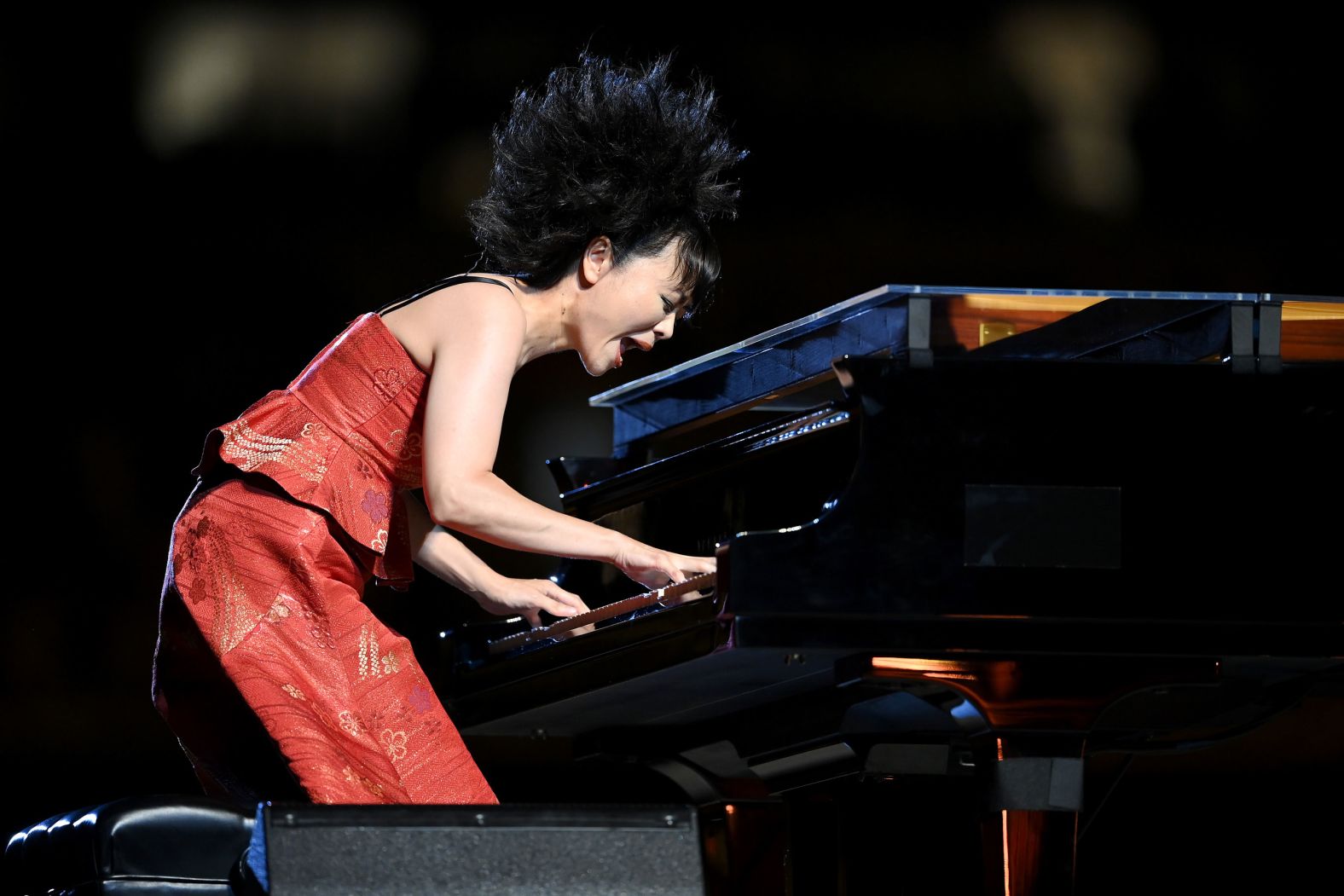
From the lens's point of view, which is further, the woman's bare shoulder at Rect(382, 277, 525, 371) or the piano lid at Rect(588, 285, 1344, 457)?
the woman's bare shoulder at Rect(382, 277, 525, 371)

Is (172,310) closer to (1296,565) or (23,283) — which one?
(23,283)

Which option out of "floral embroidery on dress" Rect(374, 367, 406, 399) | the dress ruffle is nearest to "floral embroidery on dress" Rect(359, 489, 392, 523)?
the dress ruffle

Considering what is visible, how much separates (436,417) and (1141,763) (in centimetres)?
202

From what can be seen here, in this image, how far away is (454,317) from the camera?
195 centimetres

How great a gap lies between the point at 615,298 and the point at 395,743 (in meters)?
0.68

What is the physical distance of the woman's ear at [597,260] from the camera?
2.08 meters

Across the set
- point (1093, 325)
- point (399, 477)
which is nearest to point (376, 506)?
point (399, 477)

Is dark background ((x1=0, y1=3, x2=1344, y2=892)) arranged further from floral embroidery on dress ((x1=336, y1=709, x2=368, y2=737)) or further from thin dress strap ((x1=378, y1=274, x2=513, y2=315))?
floral embroidery on dress ((x1=336, y1=709, x2=368, y2=737))

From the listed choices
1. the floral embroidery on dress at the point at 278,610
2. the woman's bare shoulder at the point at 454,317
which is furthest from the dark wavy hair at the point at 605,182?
the floral embroidery on dress at the point at 278,610

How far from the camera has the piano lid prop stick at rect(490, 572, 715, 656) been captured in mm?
1858

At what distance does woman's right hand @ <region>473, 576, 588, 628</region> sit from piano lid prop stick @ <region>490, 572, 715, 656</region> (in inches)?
1.2

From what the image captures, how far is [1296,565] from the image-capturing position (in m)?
1.74

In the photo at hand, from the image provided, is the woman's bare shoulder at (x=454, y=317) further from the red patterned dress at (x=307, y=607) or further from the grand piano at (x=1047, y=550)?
the grand piano at (x=1047, y=550)

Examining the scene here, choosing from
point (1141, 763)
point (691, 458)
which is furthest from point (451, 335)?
point (1141, 763)
